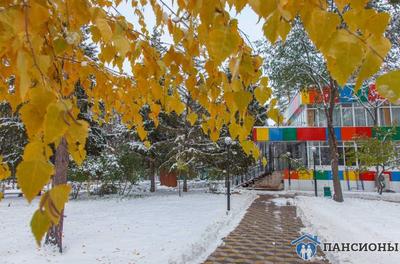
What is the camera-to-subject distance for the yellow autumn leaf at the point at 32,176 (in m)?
0.72

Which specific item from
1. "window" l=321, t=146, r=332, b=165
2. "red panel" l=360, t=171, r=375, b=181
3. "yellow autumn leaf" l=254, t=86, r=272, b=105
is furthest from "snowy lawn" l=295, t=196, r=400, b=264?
"window" l=321, t=146, r=332, b=165

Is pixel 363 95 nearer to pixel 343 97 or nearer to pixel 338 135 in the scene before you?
pixel 343 97

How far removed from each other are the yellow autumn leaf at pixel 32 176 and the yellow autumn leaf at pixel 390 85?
73 cm

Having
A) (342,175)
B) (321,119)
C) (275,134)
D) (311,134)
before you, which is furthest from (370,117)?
(275,134)

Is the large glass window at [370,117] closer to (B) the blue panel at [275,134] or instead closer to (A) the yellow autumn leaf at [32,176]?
(B) the blue panel at [275,134]

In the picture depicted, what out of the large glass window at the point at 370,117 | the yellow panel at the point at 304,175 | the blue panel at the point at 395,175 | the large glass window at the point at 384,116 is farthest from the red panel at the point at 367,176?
the large glass window at the point at 384,116

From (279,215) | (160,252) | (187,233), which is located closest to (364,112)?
(279,215)

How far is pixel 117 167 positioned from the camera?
18.0 metres

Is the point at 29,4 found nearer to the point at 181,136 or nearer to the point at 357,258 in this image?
the point at 357,258

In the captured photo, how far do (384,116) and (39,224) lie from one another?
28.0 m

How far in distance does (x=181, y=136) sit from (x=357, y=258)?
13889mm

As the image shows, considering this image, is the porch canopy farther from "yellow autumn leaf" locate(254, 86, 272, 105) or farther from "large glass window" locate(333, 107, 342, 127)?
"yellow autumn leaf" locate(254, 86, 272, 105)

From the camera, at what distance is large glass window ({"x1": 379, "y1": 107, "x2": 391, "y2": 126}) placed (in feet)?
82.3

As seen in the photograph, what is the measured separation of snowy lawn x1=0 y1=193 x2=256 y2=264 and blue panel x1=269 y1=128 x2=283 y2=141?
40.8ft
